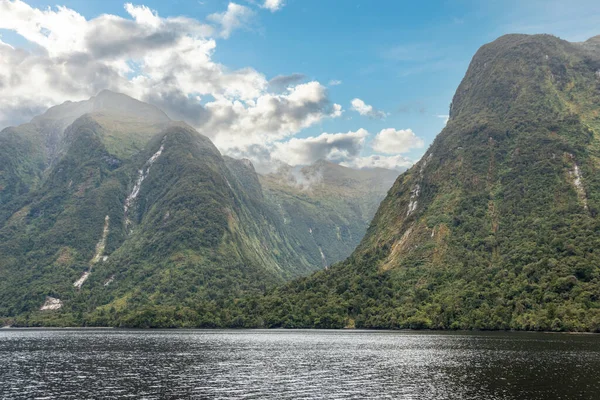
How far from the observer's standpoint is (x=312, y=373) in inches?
3935

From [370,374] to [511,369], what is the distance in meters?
26.6

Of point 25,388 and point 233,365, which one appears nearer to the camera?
point 25,388

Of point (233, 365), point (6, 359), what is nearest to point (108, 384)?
point (233, 365)

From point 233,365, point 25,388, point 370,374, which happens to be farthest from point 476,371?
point 25,388

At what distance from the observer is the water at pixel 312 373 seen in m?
77.4

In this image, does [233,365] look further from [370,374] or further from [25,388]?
[25,388]

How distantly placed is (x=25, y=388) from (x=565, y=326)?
186607mm

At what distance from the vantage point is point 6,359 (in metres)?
124

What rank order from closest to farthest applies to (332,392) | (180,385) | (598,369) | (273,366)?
(332,392) → (180,385) → (598,369) → (273,366)

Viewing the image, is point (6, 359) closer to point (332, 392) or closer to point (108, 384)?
point (108, 384)

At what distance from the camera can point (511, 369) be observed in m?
98.2

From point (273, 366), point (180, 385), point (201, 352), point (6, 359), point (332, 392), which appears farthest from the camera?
point (201, 352)

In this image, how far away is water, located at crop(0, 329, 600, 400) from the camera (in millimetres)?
77375

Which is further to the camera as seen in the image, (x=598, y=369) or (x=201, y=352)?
(x=201, y=352)
